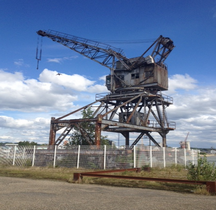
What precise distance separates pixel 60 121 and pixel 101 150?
38.7ft

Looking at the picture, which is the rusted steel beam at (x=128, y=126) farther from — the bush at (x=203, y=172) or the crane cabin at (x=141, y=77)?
the bush at (x=203, y=172)

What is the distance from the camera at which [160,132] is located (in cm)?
4069

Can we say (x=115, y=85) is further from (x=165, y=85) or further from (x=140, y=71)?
(x=165, y=85)

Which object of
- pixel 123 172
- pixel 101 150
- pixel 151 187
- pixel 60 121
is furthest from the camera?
pixel 60 121

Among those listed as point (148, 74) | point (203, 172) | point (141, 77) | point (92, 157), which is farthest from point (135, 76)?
point (203, 172)

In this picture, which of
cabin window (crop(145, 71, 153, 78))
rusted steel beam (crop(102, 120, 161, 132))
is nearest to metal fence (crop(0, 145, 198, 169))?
rusted steel beam (crop(102, 120, 161, 132))

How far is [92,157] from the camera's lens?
22109 mm

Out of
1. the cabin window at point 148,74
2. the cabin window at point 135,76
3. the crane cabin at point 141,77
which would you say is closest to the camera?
the crane cabin at point 141,77

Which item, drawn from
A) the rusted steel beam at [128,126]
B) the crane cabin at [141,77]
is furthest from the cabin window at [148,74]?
the rusted steel beam at [128,126]

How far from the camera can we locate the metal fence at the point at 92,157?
21297mm

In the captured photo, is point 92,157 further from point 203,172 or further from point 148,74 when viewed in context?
point 148,74

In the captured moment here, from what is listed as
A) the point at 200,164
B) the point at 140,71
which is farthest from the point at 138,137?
the point at 200,164

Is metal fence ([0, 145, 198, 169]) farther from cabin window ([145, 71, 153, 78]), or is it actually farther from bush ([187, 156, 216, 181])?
cabin window ([145, 71, 153, 78])

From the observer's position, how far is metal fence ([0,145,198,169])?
21297 millimetres
